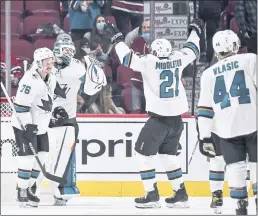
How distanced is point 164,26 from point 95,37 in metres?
0.68

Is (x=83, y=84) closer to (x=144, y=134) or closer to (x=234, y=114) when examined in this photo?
(x=144, y=134)

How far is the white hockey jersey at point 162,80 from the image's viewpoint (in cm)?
800

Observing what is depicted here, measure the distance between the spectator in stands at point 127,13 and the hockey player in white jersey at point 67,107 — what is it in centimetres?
149

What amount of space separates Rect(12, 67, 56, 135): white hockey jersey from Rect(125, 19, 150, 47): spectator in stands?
5.24 feet

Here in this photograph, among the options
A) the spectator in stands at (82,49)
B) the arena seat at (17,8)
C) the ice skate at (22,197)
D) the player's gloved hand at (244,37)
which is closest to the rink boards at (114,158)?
the spectator in stands at (82,49)

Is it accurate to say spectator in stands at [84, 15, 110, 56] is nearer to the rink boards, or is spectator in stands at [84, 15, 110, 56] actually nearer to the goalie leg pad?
the rink boards

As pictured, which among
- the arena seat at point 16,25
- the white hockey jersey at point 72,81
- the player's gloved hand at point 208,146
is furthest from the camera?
the arena seat at point 16,25

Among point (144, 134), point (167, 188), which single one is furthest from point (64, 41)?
point (167, 188)

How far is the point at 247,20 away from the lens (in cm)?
970

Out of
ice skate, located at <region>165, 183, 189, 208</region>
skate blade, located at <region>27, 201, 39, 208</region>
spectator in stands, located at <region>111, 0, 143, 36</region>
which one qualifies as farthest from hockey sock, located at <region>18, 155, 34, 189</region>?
spectator in stands, located at <region>111, 0, 143, 36</region>

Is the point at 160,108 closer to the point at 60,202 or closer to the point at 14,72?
the point at 60,202

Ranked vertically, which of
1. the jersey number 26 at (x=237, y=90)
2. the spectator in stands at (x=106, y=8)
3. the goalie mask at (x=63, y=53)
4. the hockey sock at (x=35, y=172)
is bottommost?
the hockey sock at (x=35, y=172)

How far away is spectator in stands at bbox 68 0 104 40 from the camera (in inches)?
392

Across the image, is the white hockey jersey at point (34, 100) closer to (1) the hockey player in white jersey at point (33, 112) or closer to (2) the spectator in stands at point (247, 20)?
(1) the hockey player in white jersey at point (33, 112)
